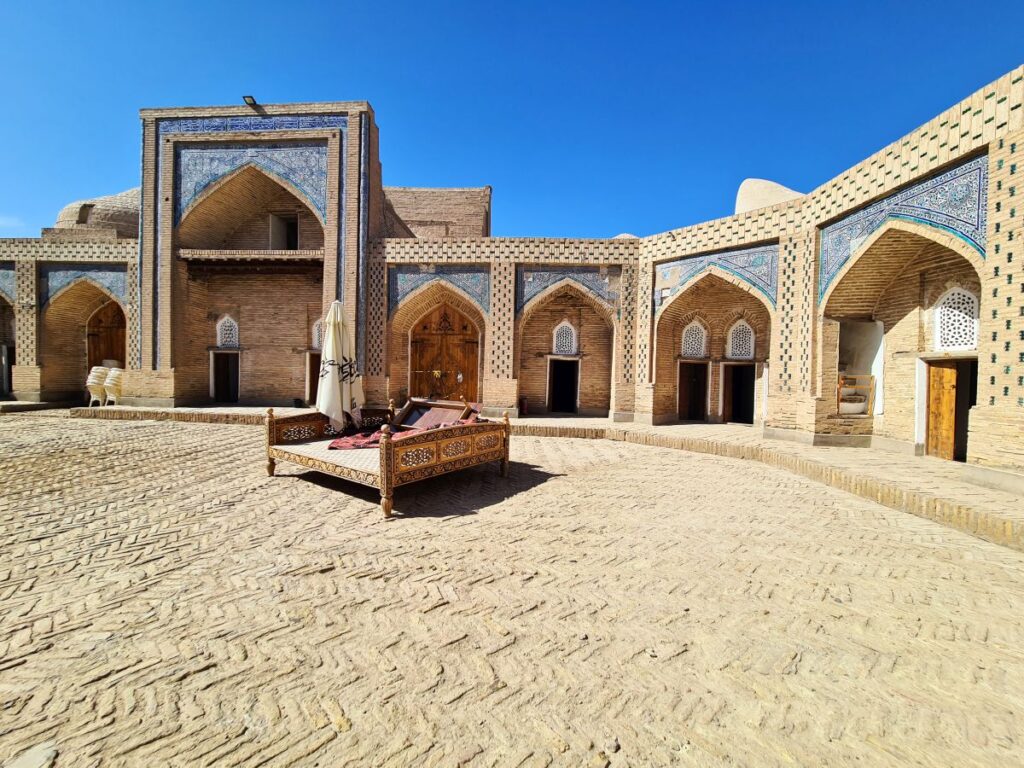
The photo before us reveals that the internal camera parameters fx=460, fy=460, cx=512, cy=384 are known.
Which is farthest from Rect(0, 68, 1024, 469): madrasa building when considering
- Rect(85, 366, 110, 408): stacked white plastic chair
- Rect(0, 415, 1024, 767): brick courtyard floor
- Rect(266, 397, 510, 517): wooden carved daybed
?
Rect(266, 397, 510, 517): wooden carved daybed

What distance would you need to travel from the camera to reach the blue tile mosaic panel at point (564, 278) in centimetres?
1209

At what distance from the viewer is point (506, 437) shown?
649 cm

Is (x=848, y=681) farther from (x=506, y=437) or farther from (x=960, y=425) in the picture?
(x=960, y=425)

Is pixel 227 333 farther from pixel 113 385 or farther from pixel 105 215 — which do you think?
pixel 105 215

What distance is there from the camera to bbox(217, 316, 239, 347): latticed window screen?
14227 millimetres

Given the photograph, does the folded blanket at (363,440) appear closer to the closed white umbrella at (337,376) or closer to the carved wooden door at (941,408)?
the closed white umbrella at (337,376)

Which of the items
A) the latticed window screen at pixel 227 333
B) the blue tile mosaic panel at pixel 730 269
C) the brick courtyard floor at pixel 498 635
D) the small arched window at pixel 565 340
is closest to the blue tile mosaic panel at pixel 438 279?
the small arched window at pixel 565 340

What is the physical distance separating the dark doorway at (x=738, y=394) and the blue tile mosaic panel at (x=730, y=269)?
299 cm

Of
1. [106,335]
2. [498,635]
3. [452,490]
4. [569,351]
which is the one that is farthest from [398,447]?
[106,335]

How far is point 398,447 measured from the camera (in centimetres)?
502

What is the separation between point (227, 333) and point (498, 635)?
14.9m

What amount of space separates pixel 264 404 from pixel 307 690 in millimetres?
13580

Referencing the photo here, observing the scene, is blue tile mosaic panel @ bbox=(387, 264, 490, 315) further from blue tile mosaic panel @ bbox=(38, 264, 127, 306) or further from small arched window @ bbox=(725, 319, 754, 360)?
blue tile mosaic panel @ bbox=(38, 264, 127, 306)

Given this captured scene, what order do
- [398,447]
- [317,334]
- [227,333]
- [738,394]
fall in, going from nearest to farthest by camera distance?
[398,447], [738,394], [317,334], [227,333]
